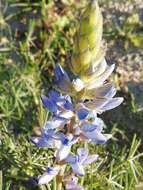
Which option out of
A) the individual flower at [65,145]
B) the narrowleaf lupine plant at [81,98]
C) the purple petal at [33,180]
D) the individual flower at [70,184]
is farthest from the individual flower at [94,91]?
the purple petal at [33,180]

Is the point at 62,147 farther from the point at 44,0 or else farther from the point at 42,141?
the point at 44,0

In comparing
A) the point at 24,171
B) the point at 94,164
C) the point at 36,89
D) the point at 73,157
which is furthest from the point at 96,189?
the point at 36,89

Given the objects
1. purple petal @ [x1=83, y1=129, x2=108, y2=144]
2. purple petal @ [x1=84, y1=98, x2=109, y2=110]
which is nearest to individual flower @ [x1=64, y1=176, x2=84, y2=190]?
purple petal @ [x1=83, y1=129, x2=108, y2=144]

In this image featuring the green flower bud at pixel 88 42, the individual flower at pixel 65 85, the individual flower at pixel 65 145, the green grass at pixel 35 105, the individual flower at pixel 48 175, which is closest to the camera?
the green flower bud at pixel 88 42

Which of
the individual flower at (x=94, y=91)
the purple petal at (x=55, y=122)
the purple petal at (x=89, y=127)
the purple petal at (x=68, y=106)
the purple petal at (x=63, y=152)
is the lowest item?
the purple petal at (x=63, y=152)

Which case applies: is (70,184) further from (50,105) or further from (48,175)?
(50,105)

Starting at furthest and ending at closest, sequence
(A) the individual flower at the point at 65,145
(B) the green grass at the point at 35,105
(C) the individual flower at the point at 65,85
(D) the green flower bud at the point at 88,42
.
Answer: (B) the green grass at the point at 35,105 < (A) the individual flower at the point at 65,145 < (C) the individual flower at the point at 65,85 < (D) the green flower bud at the point at 88,42

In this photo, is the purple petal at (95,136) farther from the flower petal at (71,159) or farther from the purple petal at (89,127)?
the flower petal at (71,159)

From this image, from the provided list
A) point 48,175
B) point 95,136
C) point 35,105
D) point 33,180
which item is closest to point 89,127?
point 95,136
